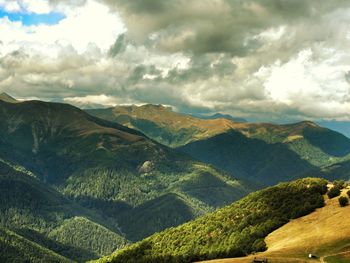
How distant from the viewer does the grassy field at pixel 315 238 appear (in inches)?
4643

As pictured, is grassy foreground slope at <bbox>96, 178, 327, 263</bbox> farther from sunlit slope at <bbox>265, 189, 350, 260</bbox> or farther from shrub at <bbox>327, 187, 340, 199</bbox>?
sunlit slope at <bbox>265, 189, 350, 260</bbox>

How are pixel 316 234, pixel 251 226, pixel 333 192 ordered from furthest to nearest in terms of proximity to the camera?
pixel 251 226 < pixel 333 192 < pixel 316 234

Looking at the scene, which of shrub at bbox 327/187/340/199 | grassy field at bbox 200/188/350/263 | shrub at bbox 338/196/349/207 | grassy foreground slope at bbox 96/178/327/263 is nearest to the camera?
grassy field at bbox 200/188/350/263

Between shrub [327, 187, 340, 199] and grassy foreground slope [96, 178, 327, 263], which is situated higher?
shrub [327, 187, 340, 199]

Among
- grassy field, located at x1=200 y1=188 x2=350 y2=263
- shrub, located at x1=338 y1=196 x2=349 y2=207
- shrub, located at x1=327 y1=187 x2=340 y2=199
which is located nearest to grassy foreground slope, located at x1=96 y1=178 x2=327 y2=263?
shrub, located at x1=327 y1=187 x2=340 y2=199

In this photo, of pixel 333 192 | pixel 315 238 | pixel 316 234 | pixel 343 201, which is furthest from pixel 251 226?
pixel 315 238

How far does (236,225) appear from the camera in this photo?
7259 inches

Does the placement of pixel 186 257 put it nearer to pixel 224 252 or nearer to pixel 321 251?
pixel 224 252

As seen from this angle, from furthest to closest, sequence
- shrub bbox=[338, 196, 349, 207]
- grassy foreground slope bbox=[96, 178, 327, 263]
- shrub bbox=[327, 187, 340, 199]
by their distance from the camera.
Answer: shrub bbox=[327, 187, 340, 199] < shrub bbox=[338, 196, 349, 207] < grassy foreground slope bbox=[96, 178, 327, 263]

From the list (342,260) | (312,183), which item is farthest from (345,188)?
(342,260)

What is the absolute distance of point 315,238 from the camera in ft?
436

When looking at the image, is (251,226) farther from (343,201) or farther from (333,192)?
(343,201)

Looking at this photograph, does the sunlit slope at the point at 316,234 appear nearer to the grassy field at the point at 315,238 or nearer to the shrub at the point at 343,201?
the grassy field at the point at 315,238

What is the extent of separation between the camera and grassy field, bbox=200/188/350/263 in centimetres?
11793
